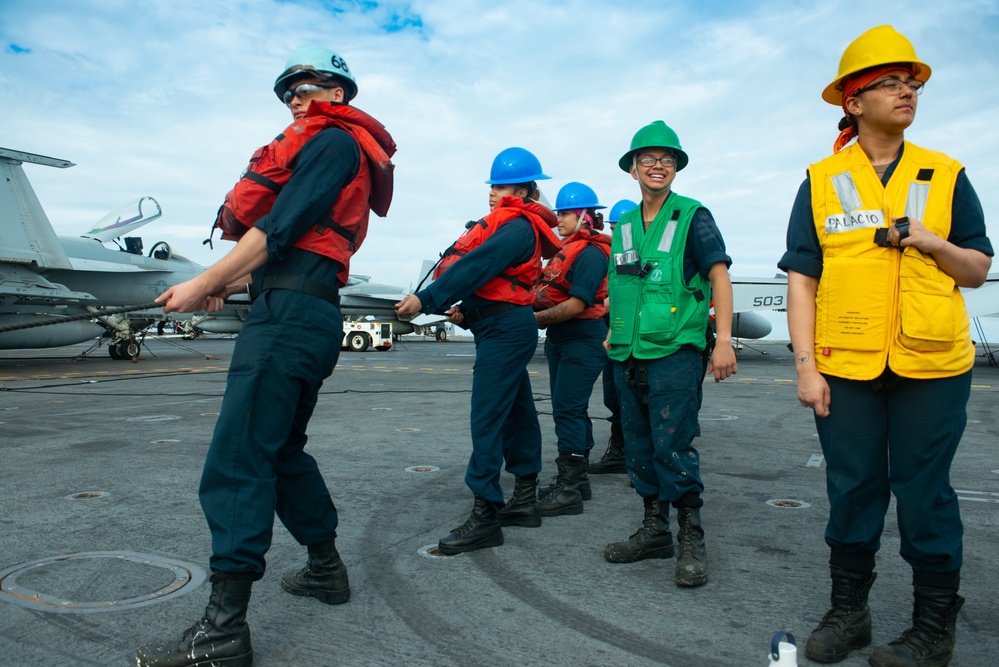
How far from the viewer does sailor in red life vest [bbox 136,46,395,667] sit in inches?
88.0

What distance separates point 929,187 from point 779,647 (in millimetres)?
1459

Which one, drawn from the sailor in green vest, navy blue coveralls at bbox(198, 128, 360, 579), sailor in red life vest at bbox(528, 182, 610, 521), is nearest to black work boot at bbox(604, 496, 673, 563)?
the sailor in green vest

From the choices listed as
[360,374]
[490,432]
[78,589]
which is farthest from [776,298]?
[78,589]

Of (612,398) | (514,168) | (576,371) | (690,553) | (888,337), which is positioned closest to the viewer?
(888,337)

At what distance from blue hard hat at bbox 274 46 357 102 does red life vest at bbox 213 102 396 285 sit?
8.5 inches

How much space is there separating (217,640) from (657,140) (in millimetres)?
2622

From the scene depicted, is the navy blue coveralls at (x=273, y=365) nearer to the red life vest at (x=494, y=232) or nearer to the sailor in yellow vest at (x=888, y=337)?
the red life vest at (x=494, y=232)

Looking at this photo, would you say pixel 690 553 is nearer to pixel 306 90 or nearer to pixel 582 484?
pixel 582 484

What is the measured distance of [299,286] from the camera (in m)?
2.42

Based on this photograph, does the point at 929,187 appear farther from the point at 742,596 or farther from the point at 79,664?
the point at 79,664

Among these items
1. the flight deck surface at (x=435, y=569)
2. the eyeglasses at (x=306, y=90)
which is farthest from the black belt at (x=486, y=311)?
the eyeglasses at (x=306, y=90)

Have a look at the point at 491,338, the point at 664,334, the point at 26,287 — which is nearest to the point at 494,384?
the point at 491,338

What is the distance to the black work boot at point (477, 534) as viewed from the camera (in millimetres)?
3246

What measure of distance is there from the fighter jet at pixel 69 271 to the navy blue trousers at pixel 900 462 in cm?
1207
